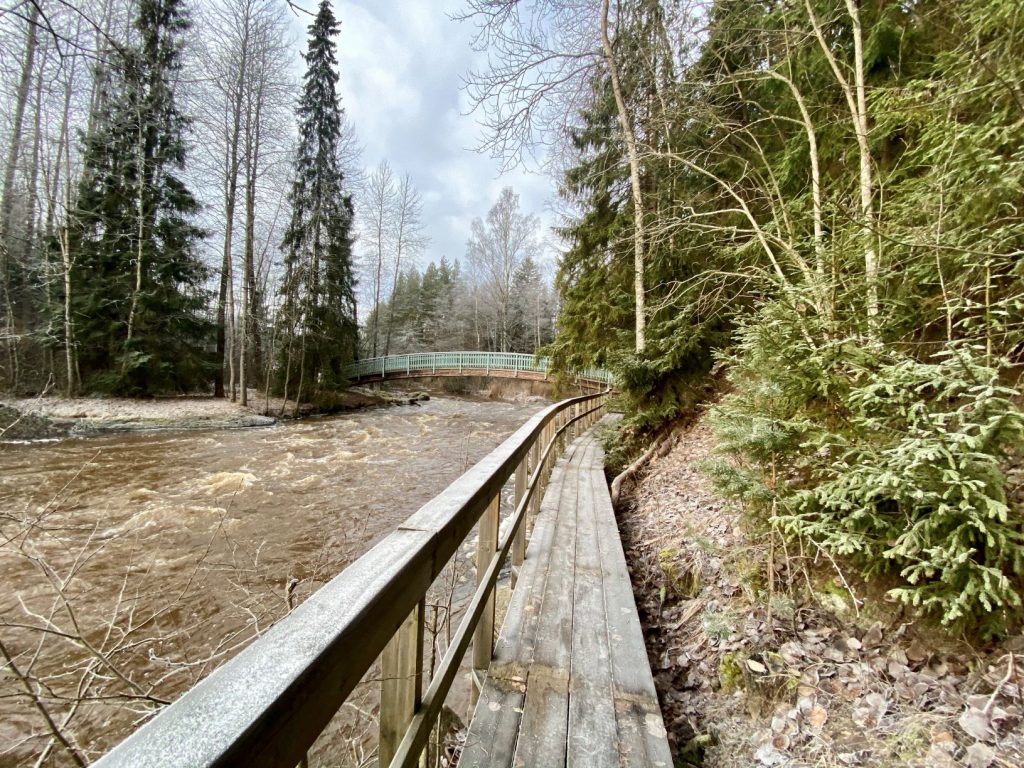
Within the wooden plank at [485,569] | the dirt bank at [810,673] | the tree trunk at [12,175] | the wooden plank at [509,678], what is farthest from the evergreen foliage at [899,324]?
the tree trunk at [12,175]

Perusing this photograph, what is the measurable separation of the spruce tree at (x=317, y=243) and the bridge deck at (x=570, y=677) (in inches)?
546

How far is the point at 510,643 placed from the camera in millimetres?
2021

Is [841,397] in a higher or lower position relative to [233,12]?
lower

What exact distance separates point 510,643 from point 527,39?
7872 mm

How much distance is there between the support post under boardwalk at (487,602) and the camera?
1766 mm

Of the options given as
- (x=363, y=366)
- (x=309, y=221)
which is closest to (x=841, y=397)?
(x=309, y=221)

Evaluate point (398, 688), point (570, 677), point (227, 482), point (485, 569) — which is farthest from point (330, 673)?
point (227, 482)

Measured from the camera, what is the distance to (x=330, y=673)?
0.59 m

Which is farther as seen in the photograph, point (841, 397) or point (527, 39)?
point (527, 39)

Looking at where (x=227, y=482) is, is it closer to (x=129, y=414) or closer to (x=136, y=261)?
(x=129, y=414)

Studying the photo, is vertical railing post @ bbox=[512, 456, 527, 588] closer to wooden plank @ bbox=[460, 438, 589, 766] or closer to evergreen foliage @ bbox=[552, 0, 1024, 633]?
wooden plank @ bbox=[460, 438, 589, 766]

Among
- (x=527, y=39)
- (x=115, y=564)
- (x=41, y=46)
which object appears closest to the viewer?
(x=41, y=46)

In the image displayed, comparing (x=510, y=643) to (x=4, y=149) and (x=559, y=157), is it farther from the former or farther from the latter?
(x=4, y=149)

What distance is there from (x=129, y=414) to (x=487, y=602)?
13005 mm
